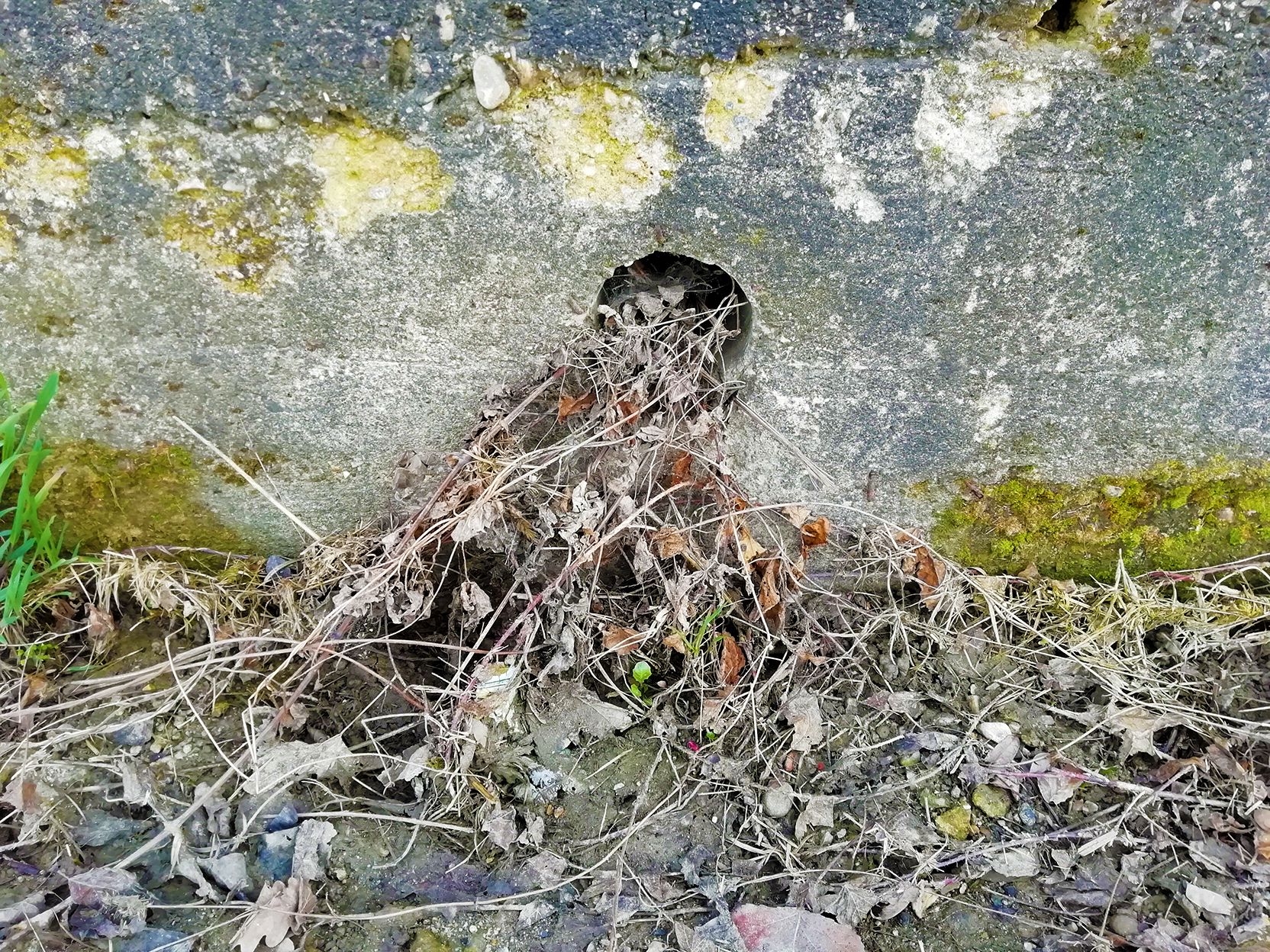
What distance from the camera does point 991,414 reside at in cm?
174

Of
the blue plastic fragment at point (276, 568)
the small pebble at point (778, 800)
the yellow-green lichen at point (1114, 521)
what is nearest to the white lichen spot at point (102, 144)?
the blue plastic fragment at point (276, 568)

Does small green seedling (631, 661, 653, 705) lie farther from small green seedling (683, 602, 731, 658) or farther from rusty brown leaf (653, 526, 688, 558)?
rusty brown leaf (653, 526, 688, 558)

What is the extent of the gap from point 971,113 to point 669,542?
98 centimetres

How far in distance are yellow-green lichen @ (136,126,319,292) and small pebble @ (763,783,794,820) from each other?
1.37m

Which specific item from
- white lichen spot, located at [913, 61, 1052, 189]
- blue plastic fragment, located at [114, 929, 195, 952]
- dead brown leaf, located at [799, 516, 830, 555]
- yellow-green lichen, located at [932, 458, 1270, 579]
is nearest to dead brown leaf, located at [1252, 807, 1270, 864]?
yellow-green lichen, located at [932, 458, 1270, 579]

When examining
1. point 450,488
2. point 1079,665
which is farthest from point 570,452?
point 1079,665

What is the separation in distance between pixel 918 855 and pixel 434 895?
34.1 inches

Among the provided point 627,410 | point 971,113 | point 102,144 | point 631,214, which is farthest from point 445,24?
point 971,113

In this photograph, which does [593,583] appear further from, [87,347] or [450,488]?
[87,347]

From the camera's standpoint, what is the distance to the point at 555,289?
5.27 feet

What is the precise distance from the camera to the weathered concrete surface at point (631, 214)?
137 centimetres

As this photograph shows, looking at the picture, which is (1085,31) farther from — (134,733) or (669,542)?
(134,733)

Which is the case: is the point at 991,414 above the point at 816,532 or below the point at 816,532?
above

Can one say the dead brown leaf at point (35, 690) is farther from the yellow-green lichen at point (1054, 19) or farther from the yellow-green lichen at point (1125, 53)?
the yellow-green lichen at point (1125, 53)
